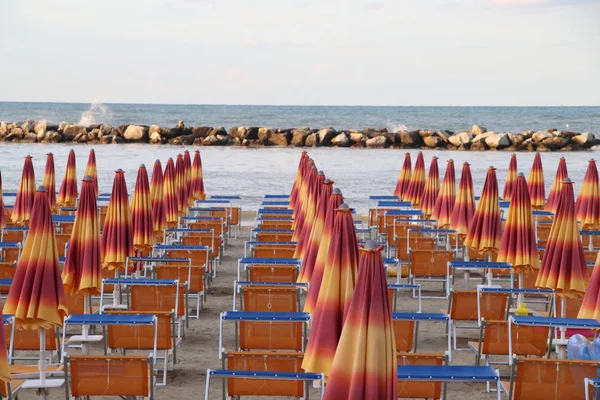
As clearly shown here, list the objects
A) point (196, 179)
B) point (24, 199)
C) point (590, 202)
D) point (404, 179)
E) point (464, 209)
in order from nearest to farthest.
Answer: point (464, 209), point (24, 199), point (590, 202), point (196, 179), point (404, 179)

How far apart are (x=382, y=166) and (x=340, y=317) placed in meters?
35.9

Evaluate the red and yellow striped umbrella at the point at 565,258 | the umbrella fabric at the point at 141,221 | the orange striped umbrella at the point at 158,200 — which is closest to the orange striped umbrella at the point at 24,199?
the orange striped umbrella at the point at 158,200

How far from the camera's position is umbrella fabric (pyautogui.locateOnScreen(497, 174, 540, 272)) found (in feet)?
38.8

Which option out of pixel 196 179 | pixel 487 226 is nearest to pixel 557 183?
pixel 487 226

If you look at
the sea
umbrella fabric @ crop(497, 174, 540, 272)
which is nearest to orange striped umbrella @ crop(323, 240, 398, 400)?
umbrella fabric @ crop(497, 174, 540, 272)

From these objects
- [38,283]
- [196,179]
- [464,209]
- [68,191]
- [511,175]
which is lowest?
[68,191]

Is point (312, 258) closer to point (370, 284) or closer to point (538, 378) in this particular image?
point (538, 378)

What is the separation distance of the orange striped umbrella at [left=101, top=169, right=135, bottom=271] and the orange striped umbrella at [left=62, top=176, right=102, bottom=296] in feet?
4.46

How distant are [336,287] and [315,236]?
2.70m

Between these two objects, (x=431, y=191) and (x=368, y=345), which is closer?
(x=368, y=345)

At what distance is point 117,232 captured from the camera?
1188 centimetres

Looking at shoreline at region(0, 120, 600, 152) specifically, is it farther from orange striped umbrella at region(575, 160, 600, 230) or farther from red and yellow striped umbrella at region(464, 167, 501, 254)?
red and yellow striped umbrella at region(464, 167, 501, 254)

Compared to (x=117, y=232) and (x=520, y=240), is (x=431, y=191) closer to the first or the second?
(x=520, y=240)

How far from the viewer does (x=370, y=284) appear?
553 centimetres
